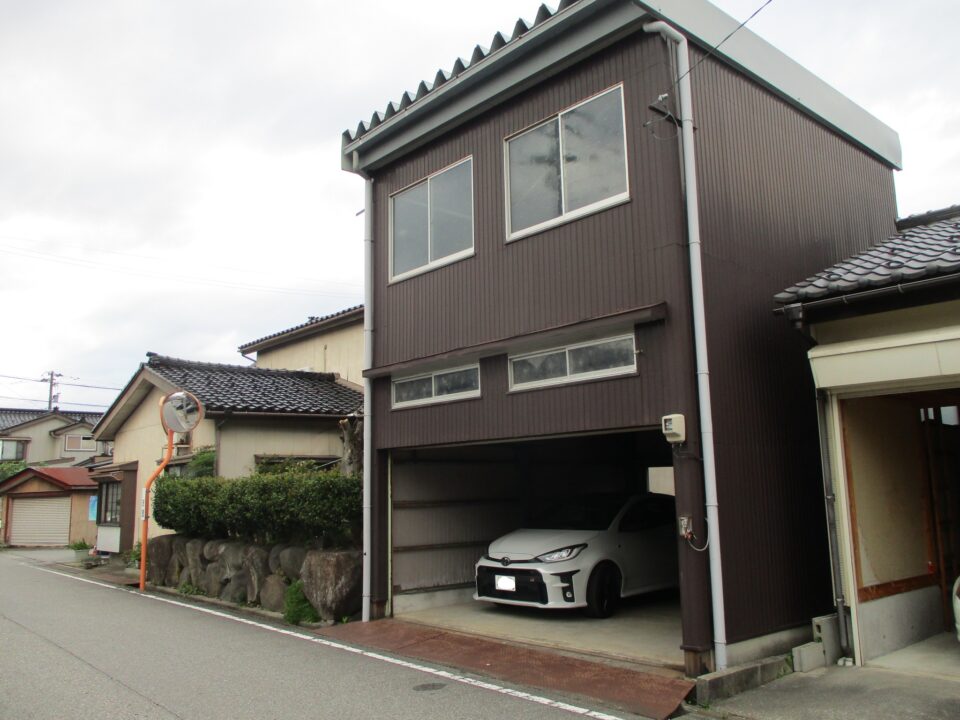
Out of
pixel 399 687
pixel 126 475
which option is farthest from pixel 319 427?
pixel 399 687

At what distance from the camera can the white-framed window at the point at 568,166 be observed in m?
7.97

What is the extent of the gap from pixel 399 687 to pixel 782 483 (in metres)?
4.10

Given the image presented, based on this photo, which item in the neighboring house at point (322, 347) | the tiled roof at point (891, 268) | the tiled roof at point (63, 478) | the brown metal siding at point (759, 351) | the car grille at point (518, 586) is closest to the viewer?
the tiled roof at point (891, 268)

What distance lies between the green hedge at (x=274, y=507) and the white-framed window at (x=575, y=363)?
3643 mm

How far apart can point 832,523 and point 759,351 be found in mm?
1754

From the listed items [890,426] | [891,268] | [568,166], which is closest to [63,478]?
[568,166]

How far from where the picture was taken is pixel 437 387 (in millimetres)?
9836

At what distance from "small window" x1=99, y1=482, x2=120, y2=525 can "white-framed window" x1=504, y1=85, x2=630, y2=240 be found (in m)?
15.1

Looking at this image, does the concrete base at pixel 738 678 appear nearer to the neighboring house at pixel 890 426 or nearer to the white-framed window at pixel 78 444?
the neighboring house at pixel 890 426

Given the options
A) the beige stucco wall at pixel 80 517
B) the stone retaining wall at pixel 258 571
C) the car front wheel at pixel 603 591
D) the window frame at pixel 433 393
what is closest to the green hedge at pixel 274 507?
the stone retaining wall at pixel 258 571

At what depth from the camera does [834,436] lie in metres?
7.44

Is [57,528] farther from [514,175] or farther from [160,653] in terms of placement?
[514,175]

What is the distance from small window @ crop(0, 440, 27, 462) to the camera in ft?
137

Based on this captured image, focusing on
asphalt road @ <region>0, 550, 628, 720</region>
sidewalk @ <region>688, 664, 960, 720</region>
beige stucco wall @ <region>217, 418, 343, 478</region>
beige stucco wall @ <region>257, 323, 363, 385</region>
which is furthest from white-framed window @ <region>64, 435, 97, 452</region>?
sidewalk @ <region>688, 664, 960, 720</region>
